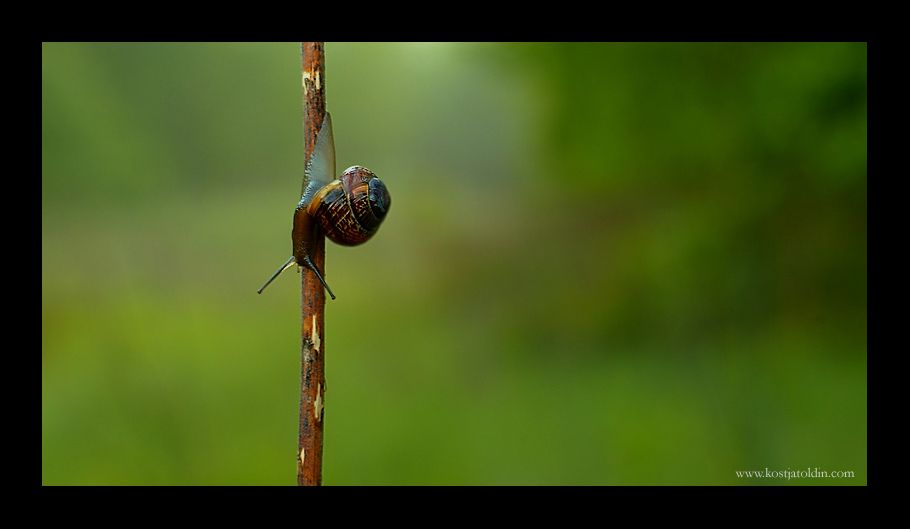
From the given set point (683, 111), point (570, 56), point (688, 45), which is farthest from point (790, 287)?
point (570, 56)

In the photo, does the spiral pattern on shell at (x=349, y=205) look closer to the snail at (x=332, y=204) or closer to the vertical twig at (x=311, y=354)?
the snail at (x=332, y=204)

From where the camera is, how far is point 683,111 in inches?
102

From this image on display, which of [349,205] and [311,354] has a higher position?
[349,205]

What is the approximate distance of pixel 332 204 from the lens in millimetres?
1179

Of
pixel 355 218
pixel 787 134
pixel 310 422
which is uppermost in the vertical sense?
pixel 787 134

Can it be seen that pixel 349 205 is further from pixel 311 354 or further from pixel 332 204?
pixel 311 354

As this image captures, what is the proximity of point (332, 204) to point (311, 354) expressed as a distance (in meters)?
0.32

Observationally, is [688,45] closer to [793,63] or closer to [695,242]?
[793,63]

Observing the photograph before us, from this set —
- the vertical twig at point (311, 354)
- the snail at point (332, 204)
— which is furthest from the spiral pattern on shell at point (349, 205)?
the vertical twig at point (311, 354)

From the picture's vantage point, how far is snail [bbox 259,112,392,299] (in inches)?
46.2

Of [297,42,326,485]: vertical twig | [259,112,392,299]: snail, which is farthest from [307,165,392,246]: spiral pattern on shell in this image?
[297,42,326,485]: vertical twig

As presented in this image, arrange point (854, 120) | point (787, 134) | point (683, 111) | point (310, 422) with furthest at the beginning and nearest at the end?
point (683, 111)
point (787, 134)
point (854, 120)
point (310, 422)

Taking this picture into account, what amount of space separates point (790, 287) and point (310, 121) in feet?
7.61

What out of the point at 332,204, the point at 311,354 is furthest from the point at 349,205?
the point at 311,354
